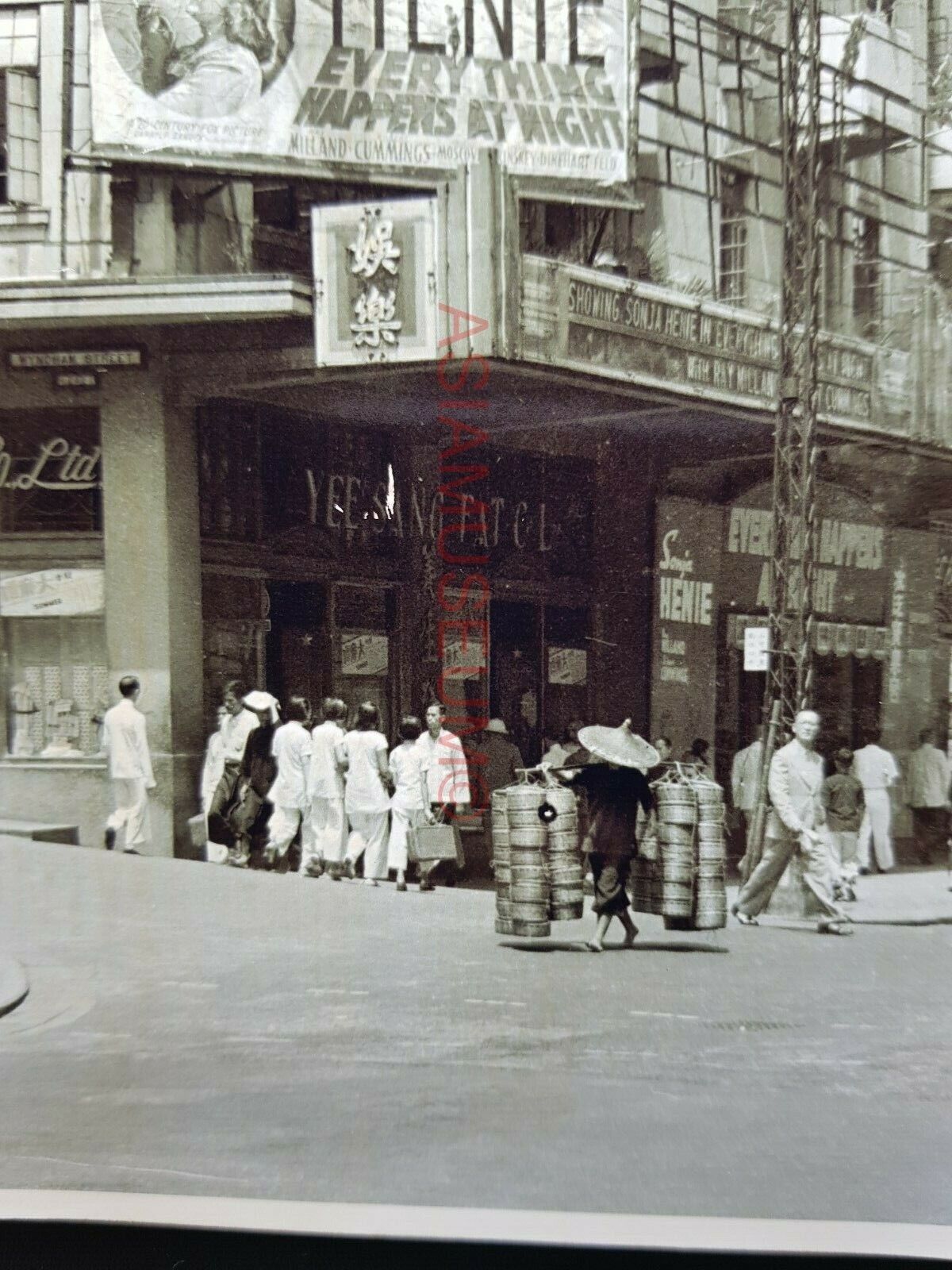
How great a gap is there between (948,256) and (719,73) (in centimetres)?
120

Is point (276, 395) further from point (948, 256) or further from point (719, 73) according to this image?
point (948, 256)

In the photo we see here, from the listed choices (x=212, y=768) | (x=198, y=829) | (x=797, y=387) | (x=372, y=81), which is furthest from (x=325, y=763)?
(x=372, y=81)

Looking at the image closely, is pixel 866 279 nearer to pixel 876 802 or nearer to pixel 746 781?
pixel 876 802

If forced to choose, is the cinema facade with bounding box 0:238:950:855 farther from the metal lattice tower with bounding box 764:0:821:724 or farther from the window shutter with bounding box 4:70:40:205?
the window shutter with bounding box 4:70:40:205

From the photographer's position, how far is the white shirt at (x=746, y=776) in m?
8.96

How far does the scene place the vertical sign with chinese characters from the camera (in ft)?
22.3

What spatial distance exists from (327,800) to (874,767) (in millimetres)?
3258

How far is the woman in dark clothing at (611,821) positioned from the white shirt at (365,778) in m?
2.13

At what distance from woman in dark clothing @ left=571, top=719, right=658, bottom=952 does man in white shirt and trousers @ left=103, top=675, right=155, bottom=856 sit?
1.97 meters

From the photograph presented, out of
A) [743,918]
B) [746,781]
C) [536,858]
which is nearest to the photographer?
[536,858]

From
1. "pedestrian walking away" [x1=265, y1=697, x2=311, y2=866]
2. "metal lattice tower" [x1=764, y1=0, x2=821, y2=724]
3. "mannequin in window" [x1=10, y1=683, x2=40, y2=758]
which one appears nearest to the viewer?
"metal lattice tower" [x1=764, y1=0, x2=821, y2=724]

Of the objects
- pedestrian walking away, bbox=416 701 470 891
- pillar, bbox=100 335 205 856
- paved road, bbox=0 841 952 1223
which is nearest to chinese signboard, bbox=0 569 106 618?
pillar, bbox=100 335 205 856

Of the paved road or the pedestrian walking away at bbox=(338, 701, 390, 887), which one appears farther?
the pedestrian walking away at bbox=(338, 701, 390, 887)

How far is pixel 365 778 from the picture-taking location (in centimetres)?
980
